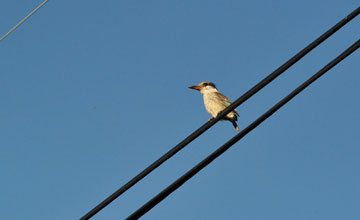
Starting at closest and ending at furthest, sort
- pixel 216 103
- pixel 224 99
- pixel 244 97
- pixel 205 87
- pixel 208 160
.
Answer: pixel 208 160 → pixel 244 97 → pixel 216 103 → pixel 224 99 → pixel 205 87

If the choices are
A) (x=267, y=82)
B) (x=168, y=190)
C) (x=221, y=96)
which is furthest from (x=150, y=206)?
(x=221, y=96)

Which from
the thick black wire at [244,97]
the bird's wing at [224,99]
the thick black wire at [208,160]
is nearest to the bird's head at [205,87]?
the bird's wing at [224,99]

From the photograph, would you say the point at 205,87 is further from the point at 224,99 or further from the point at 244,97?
the point at 244,97

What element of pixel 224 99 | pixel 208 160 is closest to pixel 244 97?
pixel 208 160

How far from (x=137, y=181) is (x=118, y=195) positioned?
18 centimetres

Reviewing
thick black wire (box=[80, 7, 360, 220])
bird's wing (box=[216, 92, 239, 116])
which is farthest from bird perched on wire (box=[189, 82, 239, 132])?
thick black wire (box=[80, 7, 360, 220])

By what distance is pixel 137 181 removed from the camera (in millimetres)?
4555

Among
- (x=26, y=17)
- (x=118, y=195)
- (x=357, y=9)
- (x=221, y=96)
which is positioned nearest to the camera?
(x=357, y=9)

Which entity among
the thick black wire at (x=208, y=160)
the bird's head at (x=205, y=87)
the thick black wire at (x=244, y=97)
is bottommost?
the thick black wire at (x=208, y=160)

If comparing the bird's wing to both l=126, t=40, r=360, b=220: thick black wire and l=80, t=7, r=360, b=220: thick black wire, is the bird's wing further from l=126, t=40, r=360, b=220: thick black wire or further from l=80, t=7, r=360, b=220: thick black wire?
l=126, t=40, r=360, b=220: thick black wire

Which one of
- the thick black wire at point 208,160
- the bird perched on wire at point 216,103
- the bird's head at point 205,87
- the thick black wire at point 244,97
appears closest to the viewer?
the thick black wire at point 244,97

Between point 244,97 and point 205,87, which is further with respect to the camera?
point 205,87

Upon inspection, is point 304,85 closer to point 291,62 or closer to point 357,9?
point 291,62

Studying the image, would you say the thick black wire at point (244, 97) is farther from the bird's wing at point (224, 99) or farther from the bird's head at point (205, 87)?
the bird's head at point (205, 87)
